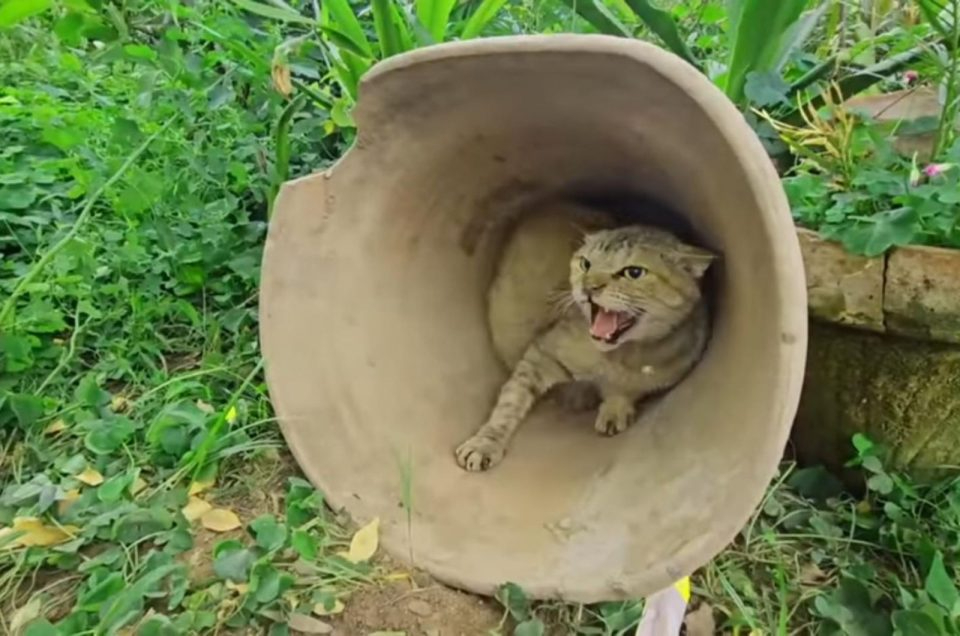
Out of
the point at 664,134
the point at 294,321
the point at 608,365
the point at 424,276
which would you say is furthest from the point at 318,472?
the point at 664,134

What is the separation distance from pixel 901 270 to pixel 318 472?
775 millimetres

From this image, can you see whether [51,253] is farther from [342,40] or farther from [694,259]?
[694,259]

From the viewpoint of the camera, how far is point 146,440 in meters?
1.30

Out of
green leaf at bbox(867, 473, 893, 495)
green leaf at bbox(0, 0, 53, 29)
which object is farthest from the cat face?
green leaf at bbox(0, 0, 53, 29)

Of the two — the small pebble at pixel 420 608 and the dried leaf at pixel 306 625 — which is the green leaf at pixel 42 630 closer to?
the dried leaf at pixel 306 625

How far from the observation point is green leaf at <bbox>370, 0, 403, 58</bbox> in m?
1.49

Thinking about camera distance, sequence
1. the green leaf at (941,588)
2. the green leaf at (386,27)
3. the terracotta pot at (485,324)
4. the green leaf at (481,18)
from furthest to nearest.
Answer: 1. the green leaf at (481,18)
2. the green leaf at (386,27)
3. the green leaf at (941,588)
4. the terracotta pot at (485,324)

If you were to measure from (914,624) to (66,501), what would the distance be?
1.01 m

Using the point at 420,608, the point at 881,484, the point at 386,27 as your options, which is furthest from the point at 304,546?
the point at 386,27

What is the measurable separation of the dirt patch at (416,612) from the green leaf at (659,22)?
0.86m

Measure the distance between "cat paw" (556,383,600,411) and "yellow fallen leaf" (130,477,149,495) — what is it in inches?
24.4

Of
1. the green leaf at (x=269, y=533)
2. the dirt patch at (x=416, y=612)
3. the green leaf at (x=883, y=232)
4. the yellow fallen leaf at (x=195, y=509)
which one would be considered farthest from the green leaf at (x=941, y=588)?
the yellow fallen leaf at (x=195, y=509)

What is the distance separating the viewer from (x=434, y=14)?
5.11 ft

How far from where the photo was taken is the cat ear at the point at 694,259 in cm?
124
